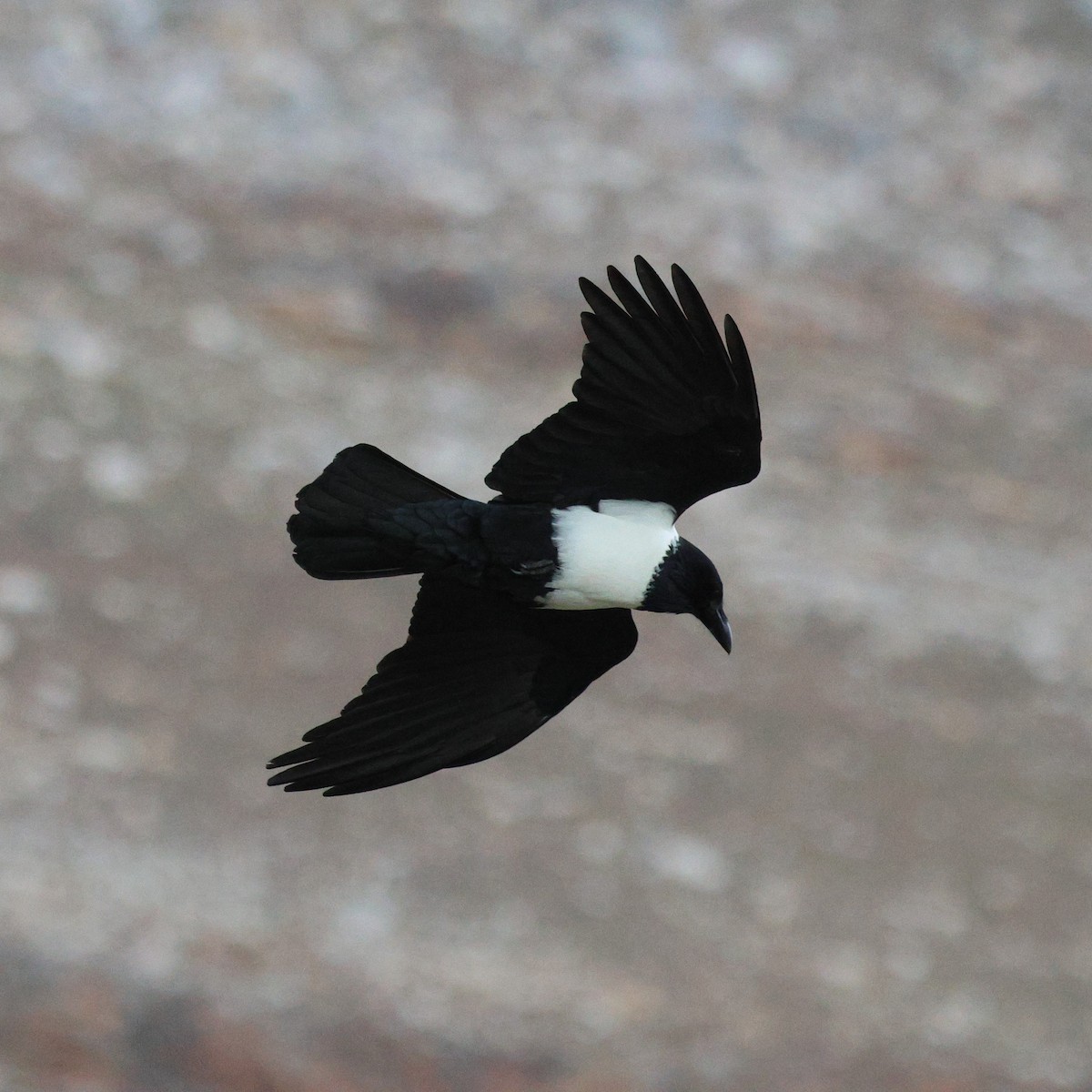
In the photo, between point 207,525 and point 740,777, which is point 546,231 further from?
point 740,777

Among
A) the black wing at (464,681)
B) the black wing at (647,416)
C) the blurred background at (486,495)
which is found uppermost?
the blurred background at (486,495)

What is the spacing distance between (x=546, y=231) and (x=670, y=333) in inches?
536

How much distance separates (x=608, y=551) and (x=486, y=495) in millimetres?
11497

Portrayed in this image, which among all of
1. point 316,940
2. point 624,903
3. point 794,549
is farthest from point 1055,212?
point 316,940

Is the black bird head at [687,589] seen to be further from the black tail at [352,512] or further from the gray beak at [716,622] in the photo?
the black tail at [352,512]

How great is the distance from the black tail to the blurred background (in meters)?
7.79

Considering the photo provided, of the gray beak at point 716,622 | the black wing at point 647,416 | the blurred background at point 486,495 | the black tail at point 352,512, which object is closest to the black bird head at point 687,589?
the gray beak at point 716,622

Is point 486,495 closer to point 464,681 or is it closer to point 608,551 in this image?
point 464,681

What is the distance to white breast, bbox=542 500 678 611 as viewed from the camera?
5285 millimetres

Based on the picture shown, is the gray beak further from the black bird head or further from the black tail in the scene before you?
the black tail

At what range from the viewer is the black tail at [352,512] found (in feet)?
17.4

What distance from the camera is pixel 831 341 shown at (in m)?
18.3

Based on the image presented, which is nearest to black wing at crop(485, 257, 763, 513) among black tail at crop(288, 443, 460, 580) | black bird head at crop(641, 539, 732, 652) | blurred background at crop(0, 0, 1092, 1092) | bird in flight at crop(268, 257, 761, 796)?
bird in flight at crop(268, 257, 761, 796)

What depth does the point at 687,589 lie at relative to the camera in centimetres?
538
